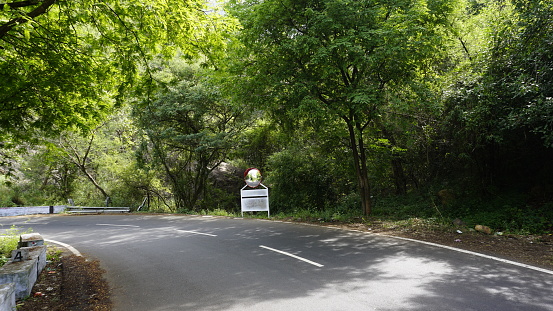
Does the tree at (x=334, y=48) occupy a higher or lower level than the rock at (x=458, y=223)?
higher

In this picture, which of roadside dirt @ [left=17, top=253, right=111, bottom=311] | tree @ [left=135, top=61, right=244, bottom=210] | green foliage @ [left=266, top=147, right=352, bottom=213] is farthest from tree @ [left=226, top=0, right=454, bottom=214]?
roadside dirt @ [left=17, top=253, right=111, bottom=311]

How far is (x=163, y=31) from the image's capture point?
7195 mm

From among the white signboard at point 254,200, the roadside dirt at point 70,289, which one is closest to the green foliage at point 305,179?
the white signboard at point 254,200

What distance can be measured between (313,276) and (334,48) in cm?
732

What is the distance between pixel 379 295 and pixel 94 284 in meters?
5.24

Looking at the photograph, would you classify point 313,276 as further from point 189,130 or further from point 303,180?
point 189,130

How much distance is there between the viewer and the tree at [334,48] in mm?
10430

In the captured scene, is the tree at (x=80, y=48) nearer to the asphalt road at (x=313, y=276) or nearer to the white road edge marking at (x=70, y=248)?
the white road edge marking at (x=70, y=248)

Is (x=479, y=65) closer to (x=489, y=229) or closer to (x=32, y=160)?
(x=489, y=229)

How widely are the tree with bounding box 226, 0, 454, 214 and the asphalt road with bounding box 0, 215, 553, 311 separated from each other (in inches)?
181

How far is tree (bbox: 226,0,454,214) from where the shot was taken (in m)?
10.4

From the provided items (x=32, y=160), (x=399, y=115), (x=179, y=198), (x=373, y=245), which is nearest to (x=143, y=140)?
(x=179, y=198)

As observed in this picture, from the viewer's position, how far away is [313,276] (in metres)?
6.18

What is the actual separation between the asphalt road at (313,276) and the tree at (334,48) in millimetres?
4592
